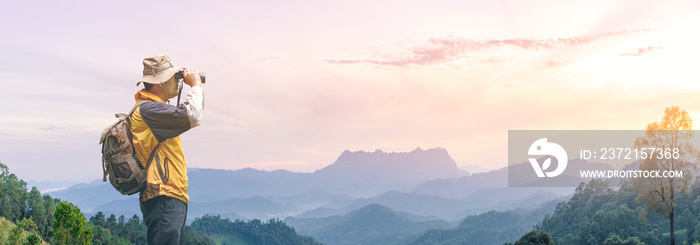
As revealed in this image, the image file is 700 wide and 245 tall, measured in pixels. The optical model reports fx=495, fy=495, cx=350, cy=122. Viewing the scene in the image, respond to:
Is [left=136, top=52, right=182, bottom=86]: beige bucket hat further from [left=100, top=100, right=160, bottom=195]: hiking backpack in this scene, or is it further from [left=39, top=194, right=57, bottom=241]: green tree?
[left=39, top=194, right=57, bottom=241]: green tree

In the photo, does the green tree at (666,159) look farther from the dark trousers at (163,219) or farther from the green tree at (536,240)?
the dark trousers at (163,219)

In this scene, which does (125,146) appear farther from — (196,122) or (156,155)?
(196,122)

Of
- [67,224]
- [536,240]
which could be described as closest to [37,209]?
[67,224]

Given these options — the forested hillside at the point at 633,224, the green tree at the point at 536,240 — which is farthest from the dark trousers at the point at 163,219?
the forested hillside at the point at 633,224

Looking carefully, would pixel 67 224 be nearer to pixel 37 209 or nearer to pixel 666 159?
pixel 666 159

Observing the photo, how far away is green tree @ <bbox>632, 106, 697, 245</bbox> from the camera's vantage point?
2998 centimetres

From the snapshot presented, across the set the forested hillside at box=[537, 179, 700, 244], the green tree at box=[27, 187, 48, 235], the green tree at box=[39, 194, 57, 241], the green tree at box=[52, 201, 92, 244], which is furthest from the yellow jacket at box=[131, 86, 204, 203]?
the green tree at box=[27, 187, 48, 235]

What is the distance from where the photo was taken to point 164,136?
6328 millimetres

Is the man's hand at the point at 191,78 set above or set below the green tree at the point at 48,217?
above

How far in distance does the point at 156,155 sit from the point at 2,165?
9540cm

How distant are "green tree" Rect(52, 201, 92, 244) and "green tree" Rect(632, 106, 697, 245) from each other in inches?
1181

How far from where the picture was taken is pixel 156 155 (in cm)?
646

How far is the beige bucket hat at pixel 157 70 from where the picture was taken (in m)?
6.56

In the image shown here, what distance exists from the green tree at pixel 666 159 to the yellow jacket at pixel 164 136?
101 ft
